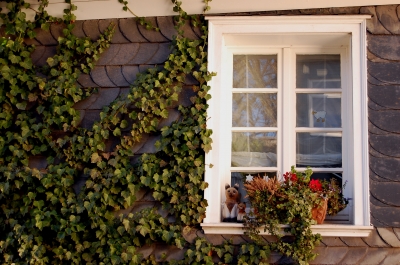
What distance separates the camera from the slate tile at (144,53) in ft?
15.4

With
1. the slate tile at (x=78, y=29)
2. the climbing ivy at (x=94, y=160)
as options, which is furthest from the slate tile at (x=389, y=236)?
the slate tile at (x=78, y=29)

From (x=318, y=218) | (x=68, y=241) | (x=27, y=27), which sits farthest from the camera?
(x=27, y=27)

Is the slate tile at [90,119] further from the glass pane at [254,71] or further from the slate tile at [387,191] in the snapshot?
the slate tile at [387,191]

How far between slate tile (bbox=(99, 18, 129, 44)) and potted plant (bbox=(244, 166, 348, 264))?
1502 millimetres

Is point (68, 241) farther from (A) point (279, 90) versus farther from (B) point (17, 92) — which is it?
(A) point (279, 90)

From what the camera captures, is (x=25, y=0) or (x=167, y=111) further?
(x=25, y=0)

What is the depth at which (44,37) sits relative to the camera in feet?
→ 16.0

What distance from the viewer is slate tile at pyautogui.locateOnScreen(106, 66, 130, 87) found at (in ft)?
15.4

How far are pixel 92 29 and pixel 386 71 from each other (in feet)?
7.37

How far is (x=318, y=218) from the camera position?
422cm

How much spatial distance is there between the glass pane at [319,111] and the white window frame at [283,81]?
0.07 metres

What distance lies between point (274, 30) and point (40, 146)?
1959 millimetres

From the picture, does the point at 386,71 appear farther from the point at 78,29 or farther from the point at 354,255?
the point at 78,29

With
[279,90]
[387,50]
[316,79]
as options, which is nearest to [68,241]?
[279,90]
